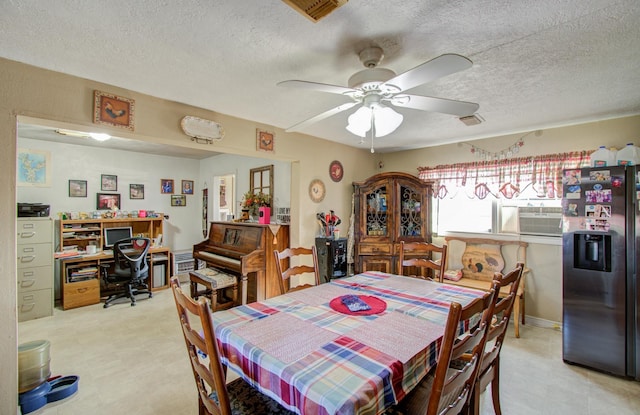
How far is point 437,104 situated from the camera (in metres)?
1.63

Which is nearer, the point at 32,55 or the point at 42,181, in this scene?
the point at 32,55

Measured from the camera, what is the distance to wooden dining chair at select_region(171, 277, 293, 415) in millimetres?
1013

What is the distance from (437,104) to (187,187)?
5.29 m

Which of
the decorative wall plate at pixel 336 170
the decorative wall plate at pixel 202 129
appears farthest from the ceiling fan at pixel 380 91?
the decorative wall plate at pixel 336 170

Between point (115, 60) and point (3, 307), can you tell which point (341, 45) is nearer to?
point (115, 60)

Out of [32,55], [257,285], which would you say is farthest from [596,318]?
[32,55]

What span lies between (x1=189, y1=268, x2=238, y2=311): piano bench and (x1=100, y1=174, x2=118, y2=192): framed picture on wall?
2.27 metres

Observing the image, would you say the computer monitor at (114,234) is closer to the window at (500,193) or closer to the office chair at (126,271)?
the office chair at (126,271)

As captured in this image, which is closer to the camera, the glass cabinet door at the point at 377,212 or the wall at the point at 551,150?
the wall at the point at 551,150

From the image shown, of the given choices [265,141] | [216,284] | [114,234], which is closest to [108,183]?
[114,234]

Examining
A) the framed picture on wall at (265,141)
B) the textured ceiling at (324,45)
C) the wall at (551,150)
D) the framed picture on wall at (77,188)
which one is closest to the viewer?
the textured ceiling at (324,45)

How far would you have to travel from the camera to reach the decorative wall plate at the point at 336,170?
398 cm

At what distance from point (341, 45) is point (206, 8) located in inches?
27.2

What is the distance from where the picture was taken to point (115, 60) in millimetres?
1809
